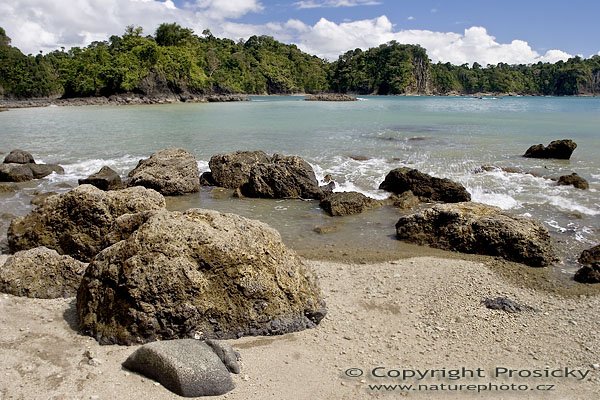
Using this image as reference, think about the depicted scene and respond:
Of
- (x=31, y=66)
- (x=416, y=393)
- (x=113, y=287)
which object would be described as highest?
(x=31, y=66)

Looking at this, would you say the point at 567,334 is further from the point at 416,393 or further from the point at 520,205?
the point at 520,205

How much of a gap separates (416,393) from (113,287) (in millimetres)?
4098

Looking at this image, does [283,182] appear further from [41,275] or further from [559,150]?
[559,150]

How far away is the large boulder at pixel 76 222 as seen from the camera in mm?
9445

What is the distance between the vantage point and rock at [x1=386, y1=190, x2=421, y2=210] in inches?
575

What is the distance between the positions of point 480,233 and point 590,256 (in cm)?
219

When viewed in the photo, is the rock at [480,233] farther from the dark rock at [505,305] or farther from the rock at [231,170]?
→ the rock at [231,170]

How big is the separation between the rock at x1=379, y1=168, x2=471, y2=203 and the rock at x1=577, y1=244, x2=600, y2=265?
225 inches

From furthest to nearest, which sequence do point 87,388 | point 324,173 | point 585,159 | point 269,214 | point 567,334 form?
point 585,159 → point 324,173 → point 269,214 → point 567,334 → point 87,388

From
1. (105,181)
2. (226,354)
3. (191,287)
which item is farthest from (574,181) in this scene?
(105,181)

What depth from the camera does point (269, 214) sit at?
13.9m

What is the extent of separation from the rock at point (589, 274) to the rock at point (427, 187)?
6.64 metres

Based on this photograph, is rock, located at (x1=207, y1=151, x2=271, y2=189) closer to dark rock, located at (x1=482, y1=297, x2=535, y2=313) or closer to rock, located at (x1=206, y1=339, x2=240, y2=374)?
dark rock, located at (x1=482, y1=297, x2=535, y2=313)

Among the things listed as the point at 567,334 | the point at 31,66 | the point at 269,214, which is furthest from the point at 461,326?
the point at 31,66
